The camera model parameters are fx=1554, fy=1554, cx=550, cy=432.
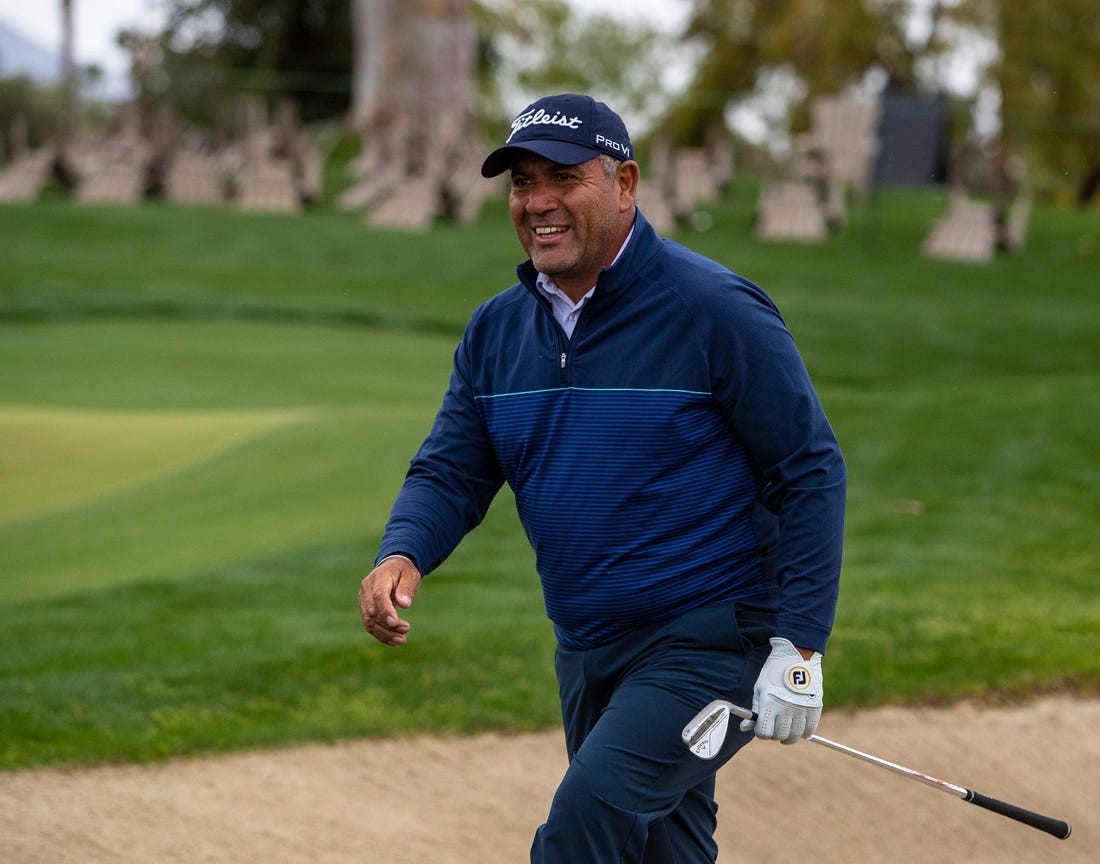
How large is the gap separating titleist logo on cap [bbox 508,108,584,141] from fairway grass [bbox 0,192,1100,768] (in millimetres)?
3208

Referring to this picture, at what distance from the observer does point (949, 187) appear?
1111 inches

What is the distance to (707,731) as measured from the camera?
345 cm

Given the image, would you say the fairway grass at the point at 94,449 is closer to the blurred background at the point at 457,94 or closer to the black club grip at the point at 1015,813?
the black club grip at the point at 1015,813

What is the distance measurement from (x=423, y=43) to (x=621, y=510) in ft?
89.0

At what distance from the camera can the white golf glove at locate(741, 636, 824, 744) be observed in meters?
3.48

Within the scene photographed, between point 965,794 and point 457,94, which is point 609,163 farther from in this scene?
Result: point 457,94

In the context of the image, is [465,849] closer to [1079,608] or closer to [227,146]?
[1079,608]

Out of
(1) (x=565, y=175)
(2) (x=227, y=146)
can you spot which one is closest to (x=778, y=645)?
(1) (x=565, y=175)

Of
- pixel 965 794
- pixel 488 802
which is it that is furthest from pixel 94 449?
pixel 965 794

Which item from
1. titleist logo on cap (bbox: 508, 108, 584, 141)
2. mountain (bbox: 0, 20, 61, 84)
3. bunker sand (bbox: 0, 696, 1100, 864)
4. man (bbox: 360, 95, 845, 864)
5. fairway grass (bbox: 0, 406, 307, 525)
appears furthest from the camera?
mountain (bbox: 0, 20, 61, 84)

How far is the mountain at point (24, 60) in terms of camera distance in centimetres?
4138

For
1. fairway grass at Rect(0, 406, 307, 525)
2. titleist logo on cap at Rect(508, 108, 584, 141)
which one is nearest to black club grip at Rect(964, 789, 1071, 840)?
titleist logo on cap at Rect(508, 108, 584, 141)

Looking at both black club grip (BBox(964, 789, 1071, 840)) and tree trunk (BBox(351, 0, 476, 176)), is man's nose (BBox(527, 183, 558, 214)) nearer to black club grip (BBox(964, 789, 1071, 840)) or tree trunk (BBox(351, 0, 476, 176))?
black club grip (BBox(964, 789, 1071, 840))

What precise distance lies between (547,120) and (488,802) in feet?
9.36
